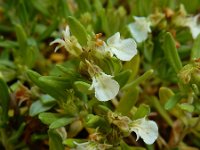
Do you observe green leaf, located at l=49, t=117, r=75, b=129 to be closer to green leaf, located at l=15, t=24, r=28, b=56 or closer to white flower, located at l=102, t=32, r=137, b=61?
white flower, located at l=102, t=32, r=137, b=61

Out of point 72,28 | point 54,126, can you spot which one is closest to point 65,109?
point 54,126

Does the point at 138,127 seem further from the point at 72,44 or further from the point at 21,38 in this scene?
the point at 21,38

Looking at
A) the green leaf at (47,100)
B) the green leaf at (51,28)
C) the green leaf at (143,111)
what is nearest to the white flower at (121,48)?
the green leaf at (143,111)

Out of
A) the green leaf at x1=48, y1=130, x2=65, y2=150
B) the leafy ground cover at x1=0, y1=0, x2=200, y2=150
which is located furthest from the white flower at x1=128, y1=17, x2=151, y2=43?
the green leaf at x1=48, y1=130, x2=65, y2=150

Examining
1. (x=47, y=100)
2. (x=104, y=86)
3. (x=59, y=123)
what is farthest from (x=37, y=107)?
(x=104, y=86)

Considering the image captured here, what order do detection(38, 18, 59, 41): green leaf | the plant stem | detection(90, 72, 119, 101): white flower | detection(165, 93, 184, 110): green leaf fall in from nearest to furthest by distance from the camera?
detection(90, 72, 119, 101): white flower
detection(165, 93, 184, 110): green leaf
the plant stem
detection(38, 18, 59, 41): green leaf

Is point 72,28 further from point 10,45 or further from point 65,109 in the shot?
point 10,45
